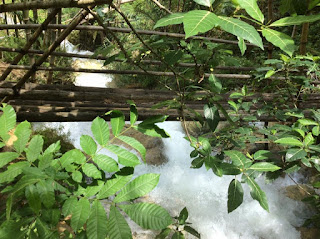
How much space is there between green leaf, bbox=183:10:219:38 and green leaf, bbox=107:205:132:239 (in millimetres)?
466

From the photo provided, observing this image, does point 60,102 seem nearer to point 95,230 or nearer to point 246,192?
point 95,230

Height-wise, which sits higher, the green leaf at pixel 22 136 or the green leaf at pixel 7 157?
the green leaf at pixel 22 136

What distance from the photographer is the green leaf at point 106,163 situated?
676 mm

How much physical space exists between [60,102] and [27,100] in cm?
28

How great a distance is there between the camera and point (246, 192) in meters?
2.76

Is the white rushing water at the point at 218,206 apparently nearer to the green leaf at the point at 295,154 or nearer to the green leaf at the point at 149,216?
the green leaf at the point at 295,154

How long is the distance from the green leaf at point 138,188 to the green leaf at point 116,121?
18 cm

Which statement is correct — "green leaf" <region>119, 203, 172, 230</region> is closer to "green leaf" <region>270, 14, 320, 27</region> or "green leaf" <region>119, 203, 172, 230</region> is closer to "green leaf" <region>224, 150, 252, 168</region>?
"green leaf" <region>224, 150, 252, 168</region>

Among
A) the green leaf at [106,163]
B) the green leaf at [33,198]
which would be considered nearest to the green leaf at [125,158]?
the green leaf at [106,163]

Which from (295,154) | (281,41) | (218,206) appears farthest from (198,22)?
(218,206)

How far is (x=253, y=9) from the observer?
0.52 m

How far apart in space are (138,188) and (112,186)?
3.1 inches

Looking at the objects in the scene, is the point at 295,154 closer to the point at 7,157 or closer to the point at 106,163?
the point at 106,163

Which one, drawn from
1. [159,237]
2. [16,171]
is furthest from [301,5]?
[159,237]
